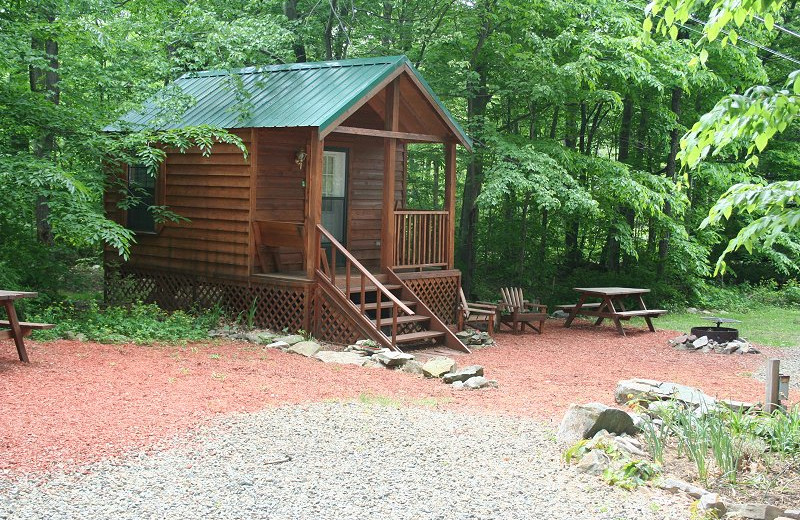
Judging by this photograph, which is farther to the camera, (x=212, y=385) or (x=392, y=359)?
(x=392, y=359)

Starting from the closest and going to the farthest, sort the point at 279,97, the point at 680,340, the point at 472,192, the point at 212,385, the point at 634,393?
the point at 634,393
the point at 212,385
the point at 279,97
the point at 680,340
the point at 472,192

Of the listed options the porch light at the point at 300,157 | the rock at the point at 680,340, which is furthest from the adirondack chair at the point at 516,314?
the porch light at the point at 300,157

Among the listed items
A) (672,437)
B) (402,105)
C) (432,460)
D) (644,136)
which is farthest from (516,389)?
(644,136)

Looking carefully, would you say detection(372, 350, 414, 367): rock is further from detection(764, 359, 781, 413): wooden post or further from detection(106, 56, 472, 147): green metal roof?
detection(764, 359, 781, 413): wooden post

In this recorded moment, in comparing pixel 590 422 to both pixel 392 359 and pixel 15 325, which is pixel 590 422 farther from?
pixel 15 325

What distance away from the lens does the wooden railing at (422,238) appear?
13.5 meters

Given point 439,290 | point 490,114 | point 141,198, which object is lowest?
point 439,290

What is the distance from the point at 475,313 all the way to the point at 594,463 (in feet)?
29.9

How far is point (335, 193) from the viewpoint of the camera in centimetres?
1420

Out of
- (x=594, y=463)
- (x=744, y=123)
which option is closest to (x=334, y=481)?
(x=594, y=463)

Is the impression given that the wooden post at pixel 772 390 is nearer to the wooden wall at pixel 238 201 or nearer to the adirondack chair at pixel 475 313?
the adirondack chair at pixel 475 313

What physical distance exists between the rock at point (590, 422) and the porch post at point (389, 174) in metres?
6.80

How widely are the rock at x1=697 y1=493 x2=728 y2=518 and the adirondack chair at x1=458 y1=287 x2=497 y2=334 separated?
29.1ft

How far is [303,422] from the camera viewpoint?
22.4 ft
